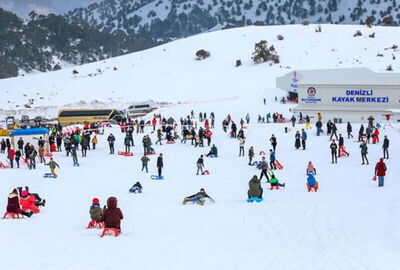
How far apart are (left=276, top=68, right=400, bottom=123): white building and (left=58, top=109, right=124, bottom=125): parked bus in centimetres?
1602

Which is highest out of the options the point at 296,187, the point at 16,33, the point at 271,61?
the point at 16,33

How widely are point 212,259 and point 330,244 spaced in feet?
8.96

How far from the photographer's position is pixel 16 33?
136 metres

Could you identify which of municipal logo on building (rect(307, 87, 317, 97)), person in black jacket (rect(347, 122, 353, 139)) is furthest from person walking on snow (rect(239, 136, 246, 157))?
municipal logo on building (rect(307, 87, 317, 97))

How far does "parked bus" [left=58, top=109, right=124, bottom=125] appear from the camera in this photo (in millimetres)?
48447

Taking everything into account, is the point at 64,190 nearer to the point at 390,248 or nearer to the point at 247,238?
the point at 247,238

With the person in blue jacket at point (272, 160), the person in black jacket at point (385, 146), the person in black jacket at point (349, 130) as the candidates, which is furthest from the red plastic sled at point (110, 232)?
the person in black jacket at point (349, 130)

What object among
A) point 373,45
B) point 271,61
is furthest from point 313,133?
point 373,45

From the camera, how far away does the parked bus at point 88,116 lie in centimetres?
4845

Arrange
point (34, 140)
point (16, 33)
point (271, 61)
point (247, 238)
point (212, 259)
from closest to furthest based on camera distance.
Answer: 1. point (212, 259)
2. point (247, 238)
3. point (34, 140)
4. point (271, 61)
5. point (16, 33)

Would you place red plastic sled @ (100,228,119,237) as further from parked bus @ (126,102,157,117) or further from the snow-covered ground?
parked bus @ (126,102,157,117)

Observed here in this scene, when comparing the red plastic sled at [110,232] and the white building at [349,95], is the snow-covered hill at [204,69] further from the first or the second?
the red plastic sled at [110,232]

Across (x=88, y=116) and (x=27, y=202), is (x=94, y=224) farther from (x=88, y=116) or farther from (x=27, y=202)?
(x=88, y=116)

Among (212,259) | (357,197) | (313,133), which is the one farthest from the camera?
(313,133)
